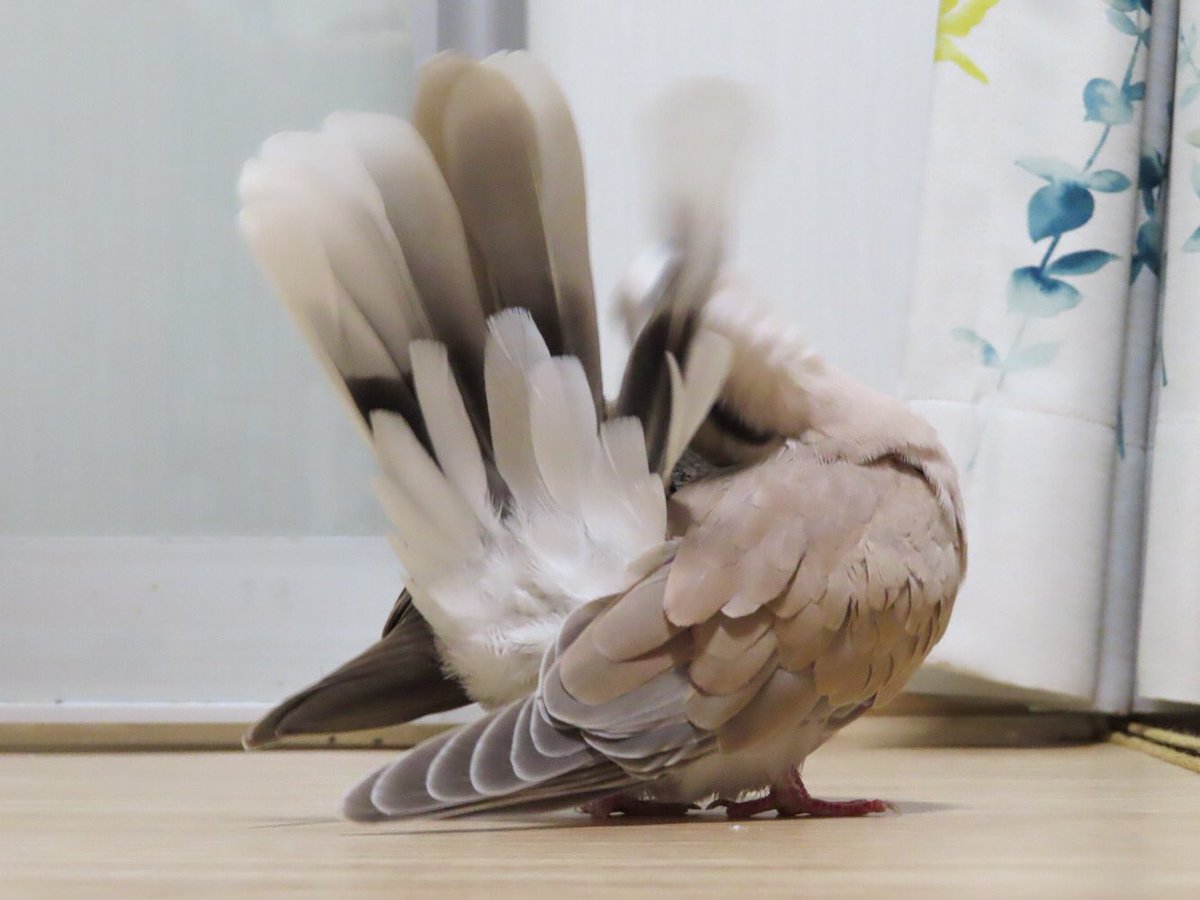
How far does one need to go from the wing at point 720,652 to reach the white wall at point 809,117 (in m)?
0.69

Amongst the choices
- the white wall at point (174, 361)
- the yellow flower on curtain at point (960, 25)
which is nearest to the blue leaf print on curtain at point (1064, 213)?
the yellow flower on curtain at point (960, 25)

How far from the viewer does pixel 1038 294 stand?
1.24m

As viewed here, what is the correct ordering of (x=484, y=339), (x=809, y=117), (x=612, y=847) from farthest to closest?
(x=809, y=117) < (x=484, y=339) < (x=612, y=847)

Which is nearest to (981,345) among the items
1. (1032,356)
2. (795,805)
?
(1032,356)

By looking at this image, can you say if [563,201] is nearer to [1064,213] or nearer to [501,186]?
[501,186]

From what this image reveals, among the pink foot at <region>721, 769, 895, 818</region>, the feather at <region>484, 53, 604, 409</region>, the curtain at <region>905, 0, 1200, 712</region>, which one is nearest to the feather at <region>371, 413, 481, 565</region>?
the feather at <region>484, 53, 604, 409</region>

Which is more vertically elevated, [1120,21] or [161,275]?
[1120,21]

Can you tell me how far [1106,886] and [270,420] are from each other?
119 cm

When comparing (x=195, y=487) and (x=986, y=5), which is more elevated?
(x=986, y=5)

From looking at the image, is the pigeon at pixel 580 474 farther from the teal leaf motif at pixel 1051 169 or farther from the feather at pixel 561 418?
the teal leaf motif at pixel 1051 169

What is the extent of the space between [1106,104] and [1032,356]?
9.8 inches

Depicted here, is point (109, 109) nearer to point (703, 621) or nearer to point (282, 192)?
point (282, 192)

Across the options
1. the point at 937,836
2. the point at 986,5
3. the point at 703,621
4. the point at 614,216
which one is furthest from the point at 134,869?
the point at 986,5

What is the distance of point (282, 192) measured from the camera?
70cm
